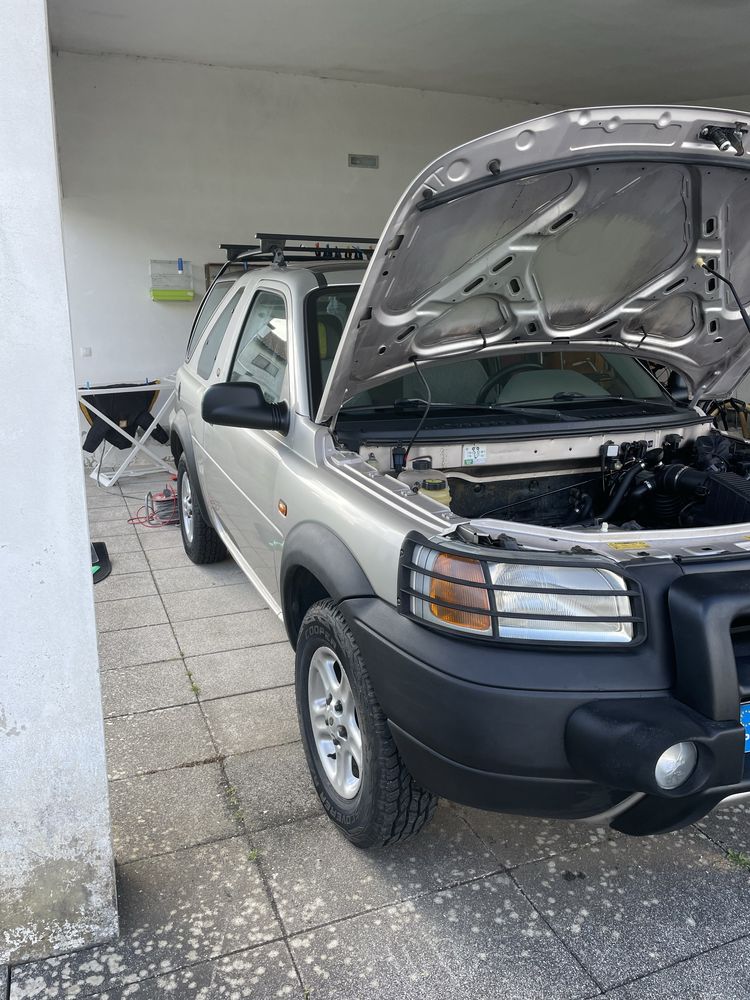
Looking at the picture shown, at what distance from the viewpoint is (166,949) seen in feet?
7.25

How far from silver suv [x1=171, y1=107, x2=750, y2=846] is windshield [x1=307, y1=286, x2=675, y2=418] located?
0.05 feet

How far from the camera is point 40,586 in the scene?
1973mm

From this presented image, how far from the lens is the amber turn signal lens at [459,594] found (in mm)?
1945

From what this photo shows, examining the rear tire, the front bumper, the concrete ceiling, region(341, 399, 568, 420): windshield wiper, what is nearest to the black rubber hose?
region(341, 399, 568, 420): windshield wiper

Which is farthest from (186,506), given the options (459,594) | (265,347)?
(459,594)

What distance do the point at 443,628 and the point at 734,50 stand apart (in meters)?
7.70

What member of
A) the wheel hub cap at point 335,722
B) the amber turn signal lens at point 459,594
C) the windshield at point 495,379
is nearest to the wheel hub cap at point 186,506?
the windshield at point 495,379

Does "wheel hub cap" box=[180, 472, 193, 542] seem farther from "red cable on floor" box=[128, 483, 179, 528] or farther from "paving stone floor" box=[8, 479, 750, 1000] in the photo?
"paving stone floor" box=[8, 479, 750, 1000]

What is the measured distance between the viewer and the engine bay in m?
2.96

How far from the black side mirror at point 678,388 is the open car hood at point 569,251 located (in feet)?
0.49

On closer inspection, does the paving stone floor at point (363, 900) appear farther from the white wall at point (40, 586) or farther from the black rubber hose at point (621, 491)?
the black rubber hose at point (621, 491)

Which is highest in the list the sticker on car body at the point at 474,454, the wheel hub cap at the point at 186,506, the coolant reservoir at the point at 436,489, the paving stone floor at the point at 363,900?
the sticker on car body at the point at 474,454

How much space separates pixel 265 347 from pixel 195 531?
1.86 metres

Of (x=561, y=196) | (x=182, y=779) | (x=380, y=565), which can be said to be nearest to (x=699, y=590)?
(x=380, y=565)
